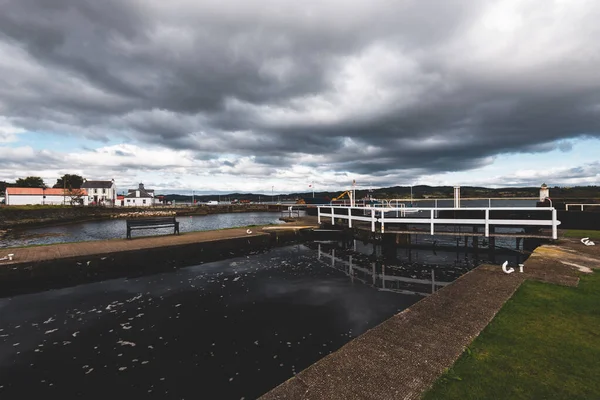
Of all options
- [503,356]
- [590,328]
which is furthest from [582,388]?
[590,328]

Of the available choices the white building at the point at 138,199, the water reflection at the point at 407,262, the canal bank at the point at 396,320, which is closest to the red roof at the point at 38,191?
the white building at the point at 138,199

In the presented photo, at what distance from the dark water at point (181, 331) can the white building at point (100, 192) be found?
96499 mm

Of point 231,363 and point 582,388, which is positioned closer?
point 582,388

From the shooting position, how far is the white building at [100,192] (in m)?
88.1

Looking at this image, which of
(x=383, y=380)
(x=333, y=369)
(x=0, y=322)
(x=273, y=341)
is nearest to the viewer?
(x=383, y=380)

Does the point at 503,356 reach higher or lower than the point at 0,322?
higher

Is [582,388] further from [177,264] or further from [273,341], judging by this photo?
[177,264]

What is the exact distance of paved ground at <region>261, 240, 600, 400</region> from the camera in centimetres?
345

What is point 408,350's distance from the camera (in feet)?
14.1

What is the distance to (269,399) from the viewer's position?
3.30 meters

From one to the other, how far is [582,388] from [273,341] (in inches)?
195

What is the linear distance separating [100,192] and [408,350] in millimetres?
108378

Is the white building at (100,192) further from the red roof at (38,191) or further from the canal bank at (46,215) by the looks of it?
the canal bank at (46,215)

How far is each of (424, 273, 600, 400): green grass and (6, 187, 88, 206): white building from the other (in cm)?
9774
